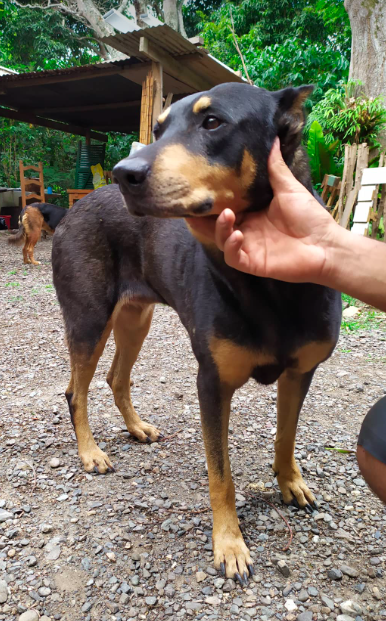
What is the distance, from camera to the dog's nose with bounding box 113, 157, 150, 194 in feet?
4.50

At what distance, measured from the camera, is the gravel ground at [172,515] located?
1.82m

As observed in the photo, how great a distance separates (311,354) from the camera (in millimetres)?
1914

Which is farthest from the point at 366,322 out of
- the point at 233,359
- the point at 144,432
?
the point at 233,359

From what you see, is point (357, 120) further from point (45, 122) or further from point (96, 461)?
point (45, 122)

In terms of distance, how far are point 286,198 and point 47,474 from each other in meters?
2.14

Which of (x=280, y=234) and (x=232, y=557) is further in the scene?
(x=232, y=557)

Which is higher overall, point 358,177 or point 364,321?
point 358,177

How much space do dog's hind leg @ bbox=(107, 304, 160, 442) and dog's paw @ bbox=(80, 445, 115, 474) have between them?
34 cm

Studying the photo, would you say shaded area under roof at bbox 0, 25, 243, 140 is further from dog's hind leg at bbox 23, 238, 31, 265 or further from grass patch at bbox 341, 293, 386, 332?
grass patch at bbox 341, 293, 386, 332

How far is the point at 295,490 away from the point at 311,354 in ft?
2.92

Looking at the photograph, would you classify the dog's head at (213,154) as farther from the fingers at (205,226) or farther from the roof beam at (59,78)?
the roof beam at (59,78)

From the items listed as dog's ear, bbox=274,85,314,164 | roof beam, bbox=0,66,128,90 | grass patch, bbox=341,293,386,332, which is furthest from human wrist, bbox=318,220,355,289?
roof beam, bbox=0,66,128,90

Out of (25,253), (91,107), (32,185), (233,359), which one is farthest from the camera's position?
(32,185)

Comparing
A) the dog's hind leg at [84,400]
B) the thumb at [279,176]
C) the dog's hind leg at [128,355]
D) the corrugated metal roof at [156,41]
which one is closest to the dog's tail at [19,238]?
the corrugated metal roof at [156,41]
